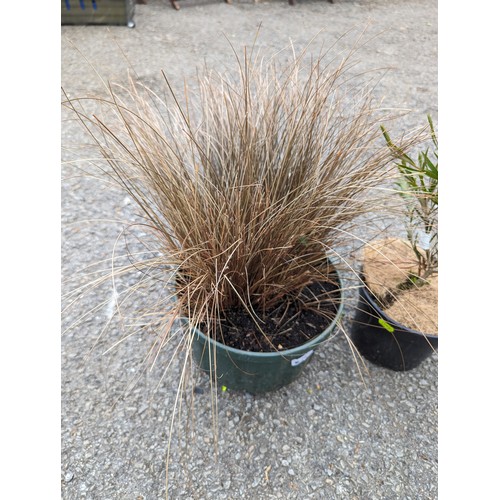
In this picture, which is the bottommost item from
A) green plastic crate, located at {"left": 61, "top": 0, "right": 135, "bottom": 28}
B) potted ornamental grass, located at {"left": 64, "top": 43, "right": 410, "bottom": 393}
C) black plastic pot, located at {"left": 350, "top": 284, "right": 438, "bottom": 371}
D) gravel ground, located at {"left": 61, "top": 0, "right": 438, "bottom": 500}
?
gravel ground, located at {"left": 61, "top": 0, "right": 438, "bottom": 500}

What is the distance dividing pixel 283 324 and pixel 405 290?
38 cm

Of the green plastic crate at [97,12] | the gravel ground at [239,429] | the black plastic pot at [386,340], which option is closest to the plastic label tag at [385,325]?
the black plastic pot at [386,340]

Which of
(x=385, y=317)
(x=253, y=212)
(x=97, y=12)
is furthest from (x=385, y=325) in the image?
(x=97, y=12)

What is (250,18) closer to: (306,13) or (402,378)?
(306,13)

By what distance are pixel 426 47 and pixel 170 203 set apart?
3.25 meters

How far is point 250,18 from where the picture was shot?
12.2 ft

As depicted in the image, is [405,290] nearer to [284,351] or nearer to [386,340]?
[386,340]

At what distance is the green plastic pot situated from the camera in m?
1.06

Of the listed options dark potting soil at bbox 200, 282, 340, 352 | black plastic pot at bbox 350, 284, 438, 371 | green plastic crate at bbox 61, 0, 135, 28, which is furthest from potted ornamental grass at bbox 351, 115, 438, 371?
green plastic crate at bbox 61, 0, 135, 28

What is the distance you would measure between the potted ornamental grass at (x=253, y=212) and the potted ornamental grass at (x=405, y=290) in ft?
0.41

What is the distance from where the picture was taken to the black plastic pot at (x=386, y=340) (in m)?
1.21

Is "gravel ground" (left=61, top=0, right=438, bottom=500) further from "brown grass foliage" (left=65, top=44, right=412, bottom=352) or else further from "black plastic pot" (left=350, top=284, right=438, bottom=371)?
"brown grass foliage" (left=65, top=44, right=412, bottom=352)

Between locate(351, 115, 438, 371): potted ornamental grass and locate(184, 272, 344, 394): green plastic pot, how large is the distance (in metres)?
0.13

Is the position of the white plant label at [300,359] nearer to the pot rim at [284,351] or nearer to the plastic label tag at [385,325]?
the pot rim at [284,351]
